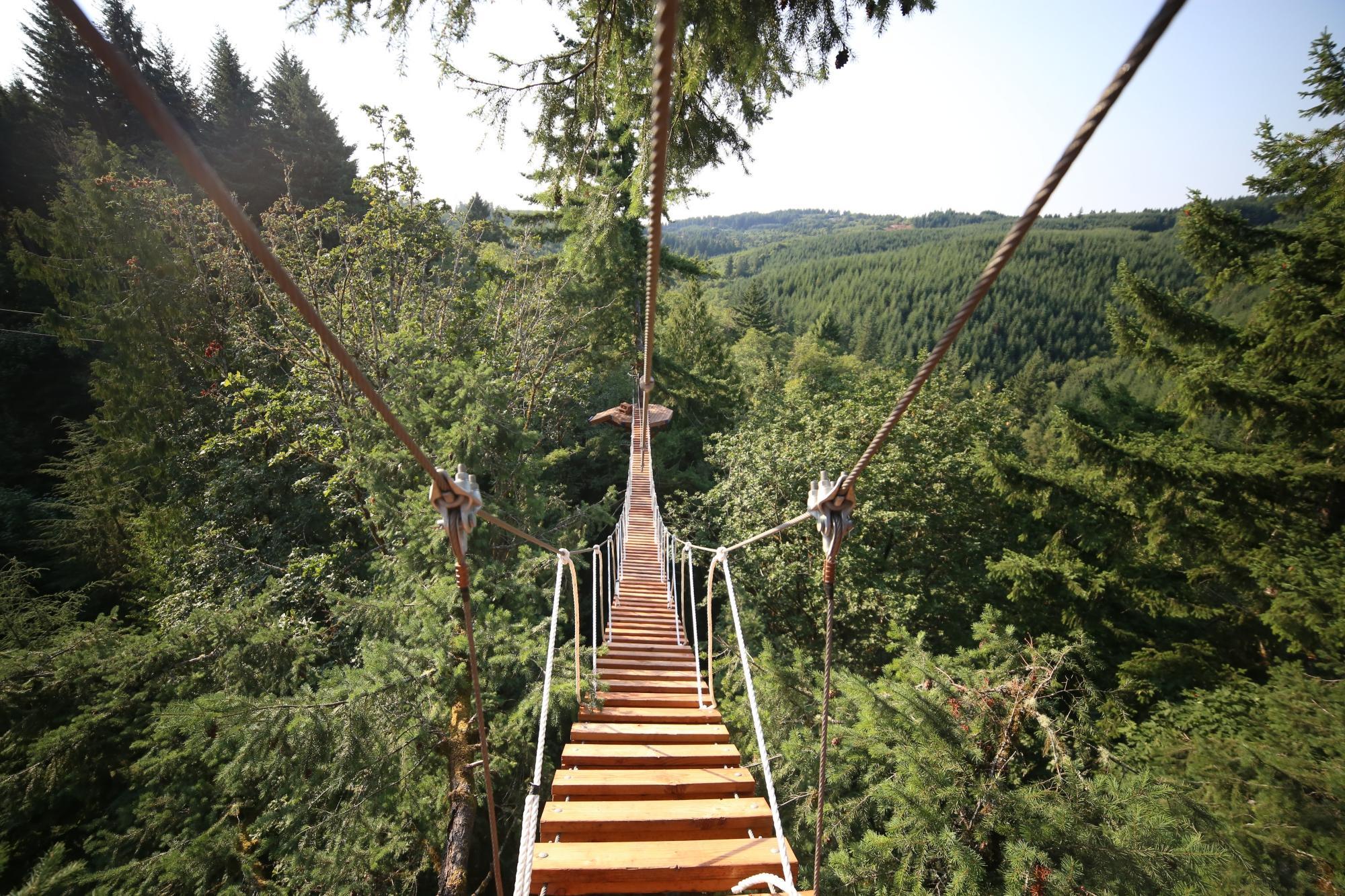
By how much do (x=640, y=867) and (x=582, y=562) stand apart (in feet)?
11.7

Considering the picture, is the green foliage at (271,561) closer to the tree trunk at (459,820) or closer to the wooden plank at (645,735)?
the tree trunk at (459,820)

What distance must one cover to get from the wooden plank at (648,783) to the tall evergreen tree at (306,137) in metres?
18.5

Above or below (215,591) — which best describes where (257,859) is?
below

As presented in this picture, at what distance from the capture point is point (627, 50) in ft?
10.4

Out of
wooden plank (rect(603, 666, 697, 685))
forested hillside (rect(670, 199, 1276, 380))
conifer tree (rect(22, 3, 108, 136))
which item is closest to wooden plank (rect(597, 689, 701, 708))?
wooden plank (rect(603, 666, 697, 685))

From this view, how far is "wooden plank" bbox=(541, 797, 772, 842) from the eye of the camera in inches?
89.3

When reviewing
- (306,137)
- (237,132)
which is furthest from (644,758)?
(237,132)

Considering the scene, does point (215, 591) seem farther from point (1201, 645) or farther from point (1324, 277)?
point (1324, 277)

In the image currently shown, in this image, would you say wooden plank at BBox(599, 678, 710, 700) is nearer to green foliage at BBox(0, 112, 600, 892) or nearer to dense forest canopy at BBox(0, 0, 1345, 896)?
green foliage at BBox(0, 112, 600, 892)

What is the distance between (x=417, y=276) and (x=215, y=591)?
230 inches

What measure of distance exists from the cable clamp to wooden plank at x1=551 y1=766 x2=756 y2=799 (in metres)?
1.46

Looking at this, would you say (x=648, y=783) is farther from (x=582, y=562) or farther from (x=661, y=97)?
(x=582, y=562)

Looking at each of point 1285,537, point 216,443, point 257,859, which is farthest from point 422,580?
point 1285,537

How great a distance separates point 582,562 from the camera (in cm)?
551
